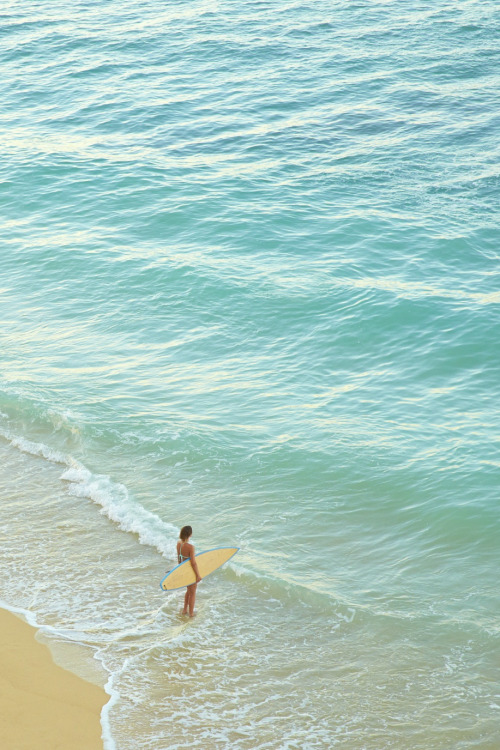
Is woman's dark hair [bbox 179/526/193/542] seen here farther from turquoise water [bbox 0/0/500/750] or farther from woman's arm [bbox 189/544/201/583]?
turquoise water [bbox 0/0/500/750]

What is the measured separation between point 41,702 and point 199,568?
8.33 feet

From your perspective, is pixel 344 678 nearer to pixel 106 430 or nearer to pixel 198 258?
pixel 106 430

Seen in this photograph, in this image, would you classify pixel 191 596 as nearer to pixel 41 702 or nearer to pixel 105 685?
pixel 105 685

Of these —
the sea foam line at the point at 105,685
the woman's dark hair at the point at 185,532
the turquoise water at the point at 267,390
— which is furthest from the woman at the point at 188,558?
the sea foam line at the point at 105,685

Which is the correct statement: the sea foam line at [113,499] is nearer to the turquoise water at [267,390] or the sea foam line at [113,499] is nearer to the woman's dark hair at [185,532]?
the turquoise water at [267,390]

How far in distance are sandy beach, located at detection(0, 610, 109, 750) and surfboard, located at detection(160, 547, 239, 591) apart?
4.86 feet

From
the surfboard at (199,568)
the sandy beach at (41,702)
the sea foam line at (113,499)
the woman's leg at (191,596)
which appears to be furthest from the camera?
the sea foam line at (113,499)

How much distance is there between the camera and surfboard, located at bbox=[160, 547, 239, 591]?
30.0 ft

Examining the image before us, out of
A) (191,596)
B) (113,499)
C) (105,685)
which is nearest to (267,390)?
(113,499)

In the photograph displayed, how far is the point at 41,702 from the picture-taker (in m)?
7.74

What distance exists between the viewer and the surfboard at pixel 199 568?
360 inches

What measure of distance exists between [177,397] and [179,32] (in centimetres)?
2477

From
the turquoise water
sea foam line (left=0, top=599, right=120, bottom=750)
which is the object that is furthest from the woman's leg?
sea foam line (left=0, top=599, right=120, bottom=750)

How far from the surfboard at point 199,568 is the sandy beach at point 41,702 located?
4.86 feet
